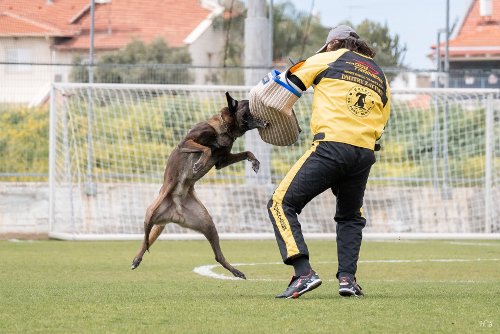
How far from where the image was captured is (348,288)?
7.59 m

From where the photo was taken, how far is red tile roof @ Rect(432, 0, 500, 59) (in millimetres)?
19641

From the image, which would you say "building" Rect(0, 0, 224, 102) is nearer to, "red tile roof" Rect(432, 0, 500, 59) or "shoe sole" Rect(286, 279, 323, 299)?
"red tile roof" Rect(432, 0, 500, 59)

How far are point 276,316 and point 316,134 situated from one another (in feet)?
5.43

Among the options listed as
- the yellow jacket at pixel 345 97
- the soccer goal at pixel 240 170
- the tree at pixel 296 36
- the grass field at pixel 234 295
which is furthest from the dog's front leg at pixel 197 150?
the tree at pixel 296 36

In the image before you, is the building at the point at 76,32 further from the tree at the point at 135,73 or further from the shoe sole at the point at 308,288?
the shoe sole at the point at 308,288

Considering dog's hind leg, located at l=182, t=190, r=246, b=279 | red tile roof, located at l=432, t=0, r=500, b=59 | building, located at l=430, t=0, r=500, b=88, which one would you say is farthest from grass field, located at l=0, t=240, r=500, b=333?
red tile roof, located at l=432, t=0, r=500, b=59

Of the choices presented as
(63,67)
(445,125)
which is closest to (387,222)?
(445,125)

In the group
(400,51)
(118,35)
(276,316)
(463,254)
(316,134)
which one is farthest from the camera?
(118,35)

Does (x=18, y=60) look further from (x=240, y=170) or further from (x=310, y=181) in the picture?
(x=310, y=181)

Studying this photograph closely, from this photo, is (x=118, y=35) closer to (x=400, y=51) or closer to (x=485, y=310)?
(x=400, y=51)

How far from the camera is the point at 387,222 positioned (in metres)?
16.4

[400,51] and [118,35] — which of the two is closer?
[400,51]

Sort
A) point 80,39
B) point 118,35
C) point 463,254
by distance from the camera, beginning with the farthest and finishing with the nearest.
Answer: point 118,35 → point 80,39 → point 463,254

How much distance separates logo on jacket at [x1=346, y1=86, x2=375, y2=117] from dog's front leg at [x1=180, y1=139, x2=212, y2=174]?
2040 millimetres
